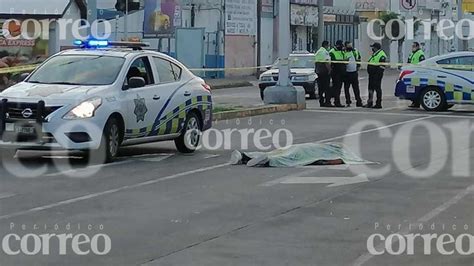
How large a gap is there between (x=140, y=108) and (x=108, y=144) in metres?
0.86

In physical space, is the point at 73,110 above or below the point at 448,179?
above

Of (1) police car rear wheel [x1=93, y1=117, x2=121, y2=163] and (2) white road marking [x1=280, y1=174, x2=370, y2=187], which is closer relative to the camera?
(2) white road marking [x1=280, y1=174, x2=370, y2=187]

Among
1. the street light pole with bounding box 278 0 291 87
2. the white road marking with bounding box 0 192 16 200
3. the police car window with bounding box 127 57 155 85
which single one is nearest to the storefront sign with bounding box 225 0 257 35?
the street light pole with bounding box 278 0 291 87

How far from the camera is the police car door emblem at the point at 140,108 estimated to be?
1393 cm

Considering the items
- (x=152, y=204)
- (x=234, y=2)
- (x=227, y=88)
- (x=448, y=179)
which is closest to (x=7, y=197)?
(x=152, y=204)

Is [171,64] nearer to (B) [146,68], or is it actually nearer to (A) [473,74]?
(B) [146,68]

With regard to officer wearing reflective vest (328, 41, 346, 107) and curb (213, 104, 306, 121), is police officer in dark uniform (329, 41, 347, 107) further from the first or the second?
curb (213, 104, 306, 121)

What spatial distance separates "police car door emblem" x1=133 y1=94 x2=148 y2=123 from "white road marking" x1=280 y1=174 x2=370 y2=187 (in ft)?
8.95

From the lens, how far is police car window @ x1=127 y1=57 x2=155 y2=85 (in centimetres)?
1434

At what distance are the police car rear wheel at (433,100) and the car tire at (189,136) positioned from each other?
34.5 ft

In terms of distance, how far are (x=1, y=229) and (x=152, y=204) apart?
6.28 ft

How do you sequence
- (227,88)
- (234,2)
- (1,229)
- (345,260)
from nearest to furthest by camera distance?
(345,260) < (1,229) < (227,88) < (234,2)

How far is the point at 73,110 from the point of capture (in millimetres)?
12953

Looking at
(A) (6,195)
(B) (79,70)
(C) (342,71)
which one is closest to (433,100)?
(C) (342,71)
